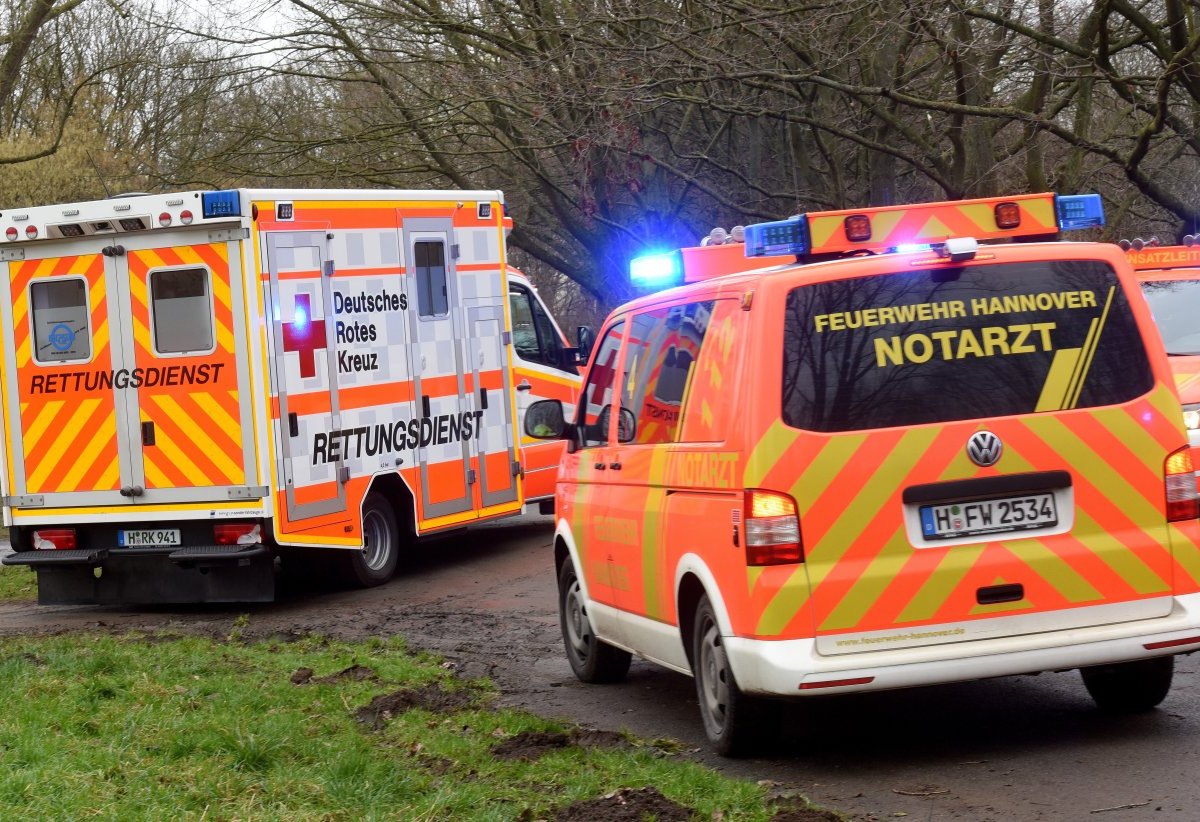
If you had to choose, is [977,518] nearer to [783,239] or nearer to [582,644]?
[783,239]

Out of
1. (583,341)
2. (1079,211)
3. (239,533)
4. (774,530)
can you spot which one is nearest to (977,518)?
(774,530)

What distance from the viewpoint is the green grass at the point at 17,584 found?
1393cm

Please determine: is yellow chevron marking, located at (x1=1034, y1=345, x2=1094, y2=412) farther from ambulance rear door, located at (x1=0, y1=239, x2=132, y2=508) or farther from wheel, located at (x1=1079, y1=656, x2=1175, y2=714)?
ambulance rear door, located at (x1=0, y1=239, x2=132, y2=508)

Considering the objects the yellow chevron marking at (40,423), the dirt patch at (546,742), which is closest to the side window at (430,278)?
the yellow chevron marking at (40,423)

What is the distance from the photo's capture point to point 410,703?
7.57 meters

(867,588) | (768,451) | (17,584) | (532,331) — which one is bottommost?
(17,584)

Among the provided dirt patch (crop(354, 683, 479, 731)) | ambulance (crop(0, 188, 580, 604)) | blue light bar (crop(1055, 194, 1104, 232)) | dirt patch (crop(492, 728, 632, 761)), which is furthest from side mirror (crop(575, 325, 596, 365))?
dirt patch (crop(492, 728, 632, 761))

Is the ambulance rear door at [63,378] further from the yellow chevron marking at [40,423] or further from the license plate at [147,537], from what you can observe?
the license plate at [147,537]

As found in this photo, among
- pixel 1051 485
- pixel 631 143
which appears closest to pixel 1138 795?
pixel 1051 485

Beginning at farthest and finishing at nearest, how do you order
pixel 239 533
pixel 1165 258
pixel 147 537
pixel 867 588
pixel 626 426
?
pixel 1165 258 → pixel 147 537 → pixel 239 533 → pixel 626 426 → pixel 867 588

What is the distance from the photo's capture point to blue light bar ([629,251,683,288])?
7625 millimetres

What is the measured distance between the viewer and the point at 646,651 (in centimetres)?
718

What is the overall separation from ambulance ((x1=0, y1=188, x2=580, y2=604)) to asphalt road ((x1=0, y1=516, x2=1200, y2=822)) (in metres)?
1.00

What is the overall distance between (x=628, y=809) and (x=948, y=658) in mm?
1246
